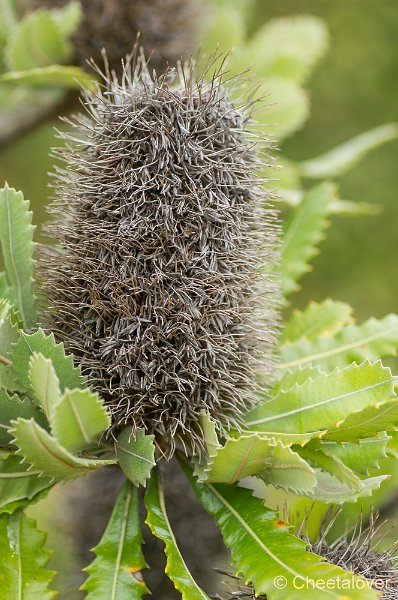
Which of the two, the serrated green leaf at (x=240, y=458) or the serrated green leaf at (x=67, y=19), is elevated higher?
the serrated green leaf at (x=67, y=19)

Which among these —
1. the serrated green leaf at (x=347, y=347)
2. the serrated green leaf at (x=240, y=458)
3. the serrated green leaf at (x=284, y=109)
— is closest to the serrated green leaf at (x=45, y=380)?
the serrated green leaf at (x=240, y=458)

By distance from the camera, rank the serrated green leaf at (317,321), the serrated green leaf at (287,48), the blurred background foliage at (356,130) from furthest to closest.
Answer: the blurred background foliage at (356,130) < the serrated green leaf at (287,48) < the serrated green leaf at (317,321)

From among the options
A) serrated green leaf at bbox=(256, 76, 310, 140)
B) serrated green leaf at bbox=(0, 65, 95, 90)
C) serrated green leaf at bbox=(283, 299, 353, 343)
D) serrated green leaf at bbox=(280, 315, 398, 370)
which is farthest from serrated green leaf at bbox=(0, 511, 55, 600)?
serrated green leaf at bbox=(256, 76, 310, 140)

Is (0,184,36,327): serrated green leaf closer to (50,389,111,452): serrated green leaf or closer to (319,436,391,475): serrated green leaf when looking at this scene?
(50,389,111,452): serrated green leaf

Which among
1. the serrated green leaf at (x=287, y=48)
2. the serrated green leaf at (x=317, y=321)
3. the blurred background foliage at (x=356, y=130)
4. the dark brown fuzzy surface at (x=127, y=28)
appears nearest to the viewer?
the serrated green leaf at (x=317, y=321)

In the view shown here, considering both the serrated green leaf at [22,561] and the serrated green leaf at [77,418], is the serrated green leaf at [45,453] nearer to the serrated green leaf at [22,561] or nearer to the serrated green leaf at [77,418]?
the serrated green leaf at [77,418]
